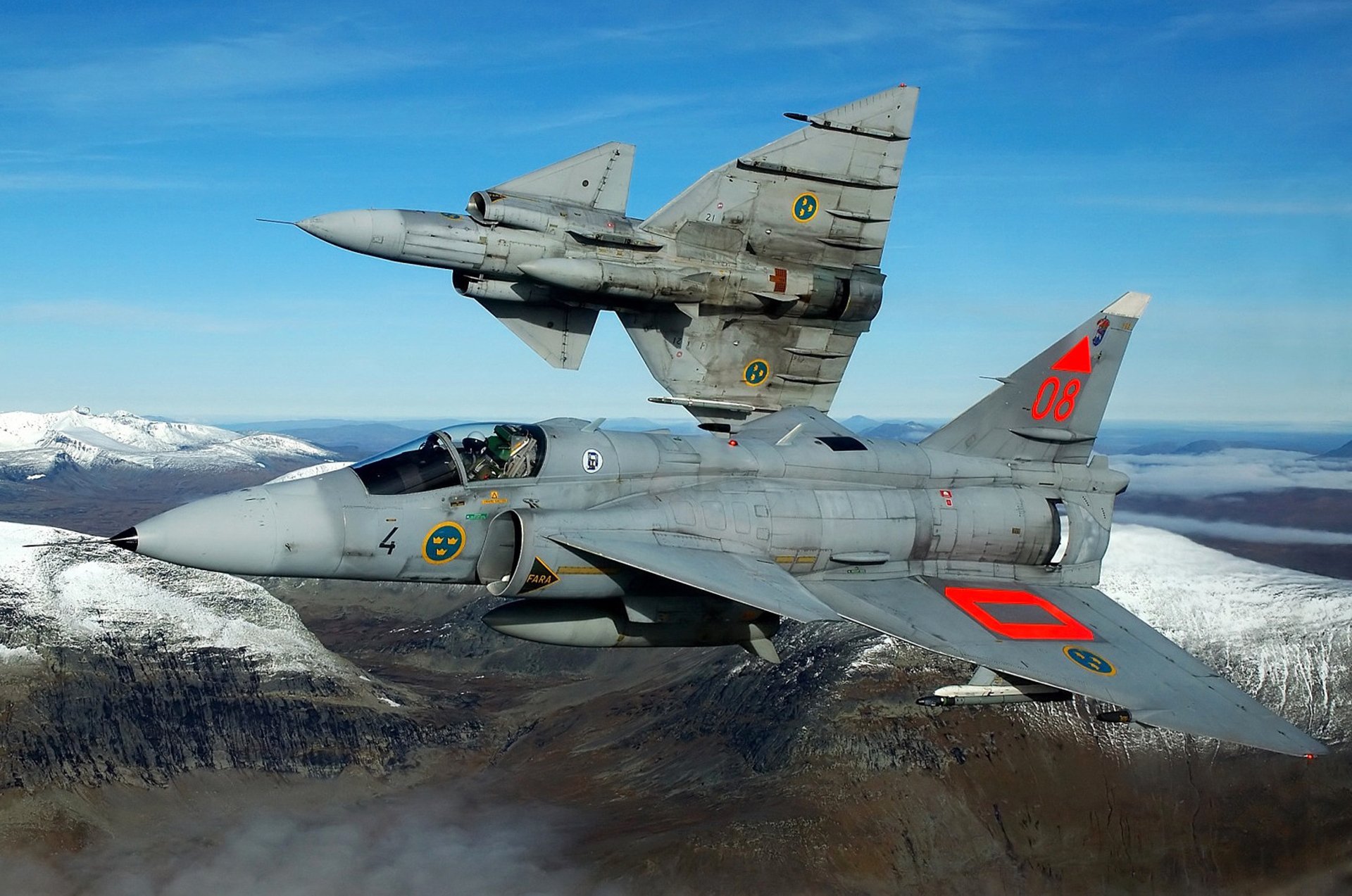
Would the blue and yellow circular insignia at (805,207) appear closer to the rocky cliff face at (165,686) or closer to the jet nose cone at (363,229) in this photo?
the jet nose cone at (363,229)

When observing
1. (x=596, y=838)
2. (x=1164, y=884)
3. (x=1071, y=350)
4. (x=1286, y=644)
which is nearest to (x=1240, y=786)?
(x=1164, y=884)

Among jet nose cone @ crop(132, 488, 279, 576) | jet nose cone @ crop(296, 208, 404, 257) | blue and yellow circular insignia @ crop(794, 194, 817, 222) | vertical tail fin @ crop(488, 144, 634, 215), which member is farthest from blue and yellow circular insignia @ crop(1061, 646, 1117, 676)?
jet nose cone @ crop(296, 208, 404, 257)

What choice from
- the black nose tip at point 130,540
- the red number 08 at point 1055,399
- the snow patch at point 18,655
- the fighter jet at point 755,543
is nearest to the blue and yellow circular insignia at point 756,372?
the fighter jet at point 755,543

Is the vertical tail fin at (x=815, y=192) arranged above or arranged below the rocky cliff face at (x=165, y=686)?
above

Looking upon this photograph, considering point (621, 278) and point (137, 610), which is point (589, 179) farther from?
point (137, 610)

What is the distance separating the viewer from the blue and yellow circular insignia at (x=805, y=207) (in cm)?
2519

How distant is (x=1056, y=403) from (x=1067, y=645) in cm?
562

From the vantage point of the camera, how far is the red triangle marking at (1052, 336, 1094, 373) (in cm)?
2375

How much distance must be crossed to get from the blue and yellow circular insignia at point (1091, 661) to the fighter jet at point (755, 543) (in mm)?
49

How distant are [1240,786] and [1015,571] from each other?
94.1 m

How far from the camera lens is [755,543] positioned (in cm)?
1917

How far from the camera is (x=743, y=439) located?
21.2m

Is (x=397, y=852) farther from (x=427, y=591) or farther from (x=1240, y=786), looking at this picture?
(x=427, y=591)

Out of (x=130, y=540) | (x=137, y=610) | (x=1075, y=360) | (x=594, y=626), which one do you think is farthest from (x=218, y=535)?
(x=137, y=610)
